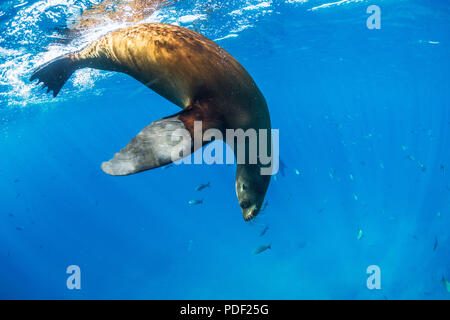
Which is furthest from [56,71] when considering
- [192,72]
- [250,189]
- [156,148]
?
[250,189]

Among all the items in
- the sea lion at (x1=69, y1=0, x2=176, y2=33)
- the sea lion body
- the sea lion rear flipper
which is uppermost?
the sea lion at (x1=69, y1=0, x2=176, y2=33)

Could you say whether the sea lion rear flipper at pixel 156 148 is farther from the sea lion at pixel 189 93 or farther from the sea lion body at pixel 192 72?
the sea lion body at pixel 192 72

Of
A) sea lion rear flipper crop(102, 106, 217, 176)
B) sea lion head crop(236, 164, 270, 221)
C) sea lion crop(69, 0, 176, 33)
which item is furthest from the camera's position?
sea lion crop(69, 0, 176, 33)

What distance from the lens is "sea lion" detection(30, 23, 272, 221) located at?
1.46 m

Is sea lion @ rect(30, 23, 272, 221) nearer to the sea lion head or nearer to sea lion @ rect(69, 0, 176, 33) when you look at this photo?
the sea lion head

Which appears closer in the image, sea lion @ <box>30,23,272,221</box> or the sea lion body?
sea lion @ <box>30,23,272,221</box>

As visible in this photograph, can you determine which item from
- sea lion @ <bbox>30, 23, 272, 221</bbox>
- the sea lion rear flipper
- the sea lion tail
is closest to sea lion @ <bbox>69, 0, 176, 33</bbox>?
the sea lion tail

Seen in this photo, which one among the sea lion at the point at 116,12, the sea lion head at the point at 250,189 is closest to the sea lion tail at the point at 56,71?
the sea lion head at the point at 250,189

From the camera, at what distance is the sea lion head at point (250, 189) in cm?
198

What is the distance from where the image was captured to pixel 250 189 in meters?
1.99

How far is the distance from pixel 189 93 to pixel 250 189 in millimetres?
813

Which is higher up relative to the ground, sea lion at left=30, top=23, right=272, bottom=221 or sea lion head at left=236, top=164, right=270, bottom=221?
sea lion at left=30, top=23, right=272, bottom=221

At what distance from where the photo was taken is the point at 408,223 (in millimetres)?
18109
